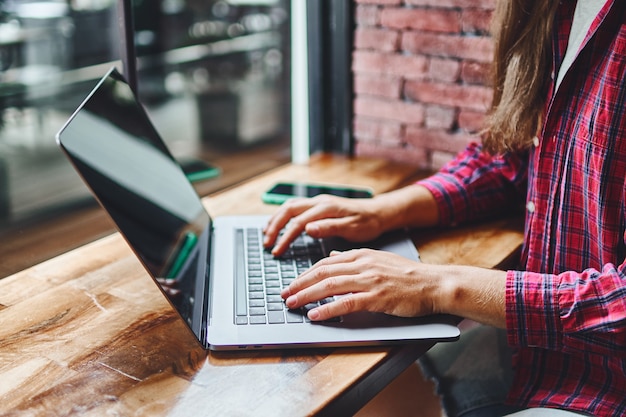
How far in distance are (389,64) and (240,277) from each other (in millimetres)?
867

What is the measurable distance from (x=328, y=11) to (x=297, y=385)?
1.23m

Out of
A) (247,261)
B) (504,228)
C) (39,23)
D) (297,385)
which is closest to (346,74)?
(504,228)

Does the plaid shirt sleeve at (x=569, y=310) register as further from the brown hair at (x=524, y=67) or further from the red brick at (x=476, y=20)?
the red brick at (x=476, y=20)

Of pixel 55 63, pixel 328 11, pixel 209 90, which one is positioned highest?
pixel 328 11

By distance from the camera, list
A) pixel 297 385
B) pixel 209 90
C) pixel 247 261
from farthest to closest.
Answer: pixel 209 90 < pixel 247 261 < pixel 297 385

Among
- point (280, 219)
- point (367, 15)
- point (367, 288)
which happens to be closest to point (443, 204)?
point (280, 219)

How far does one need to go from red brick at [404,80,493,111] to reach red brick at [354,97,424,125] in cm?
3

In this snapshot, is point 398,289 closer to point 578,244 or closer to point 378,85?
point 578,244

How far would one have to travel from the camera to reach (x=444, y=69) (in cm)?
163

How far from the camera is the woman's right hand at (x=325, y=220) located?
1.17m

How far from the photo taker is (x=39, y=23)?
4.54 metres

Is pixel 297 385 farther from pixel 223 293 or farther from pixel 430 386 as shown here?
pixel 430 386

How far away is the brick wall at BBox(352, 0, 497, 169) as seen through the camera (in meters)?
1.58

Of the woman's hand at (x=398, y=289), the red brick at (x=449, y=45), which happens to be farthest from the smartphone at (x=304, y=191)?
the woman's hand at (x=398, y=289)
